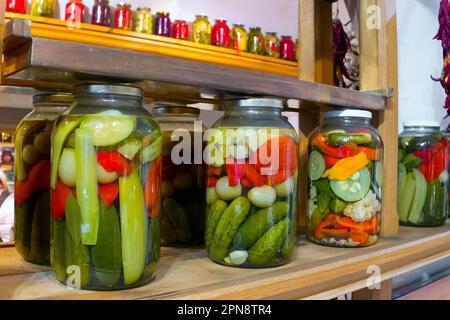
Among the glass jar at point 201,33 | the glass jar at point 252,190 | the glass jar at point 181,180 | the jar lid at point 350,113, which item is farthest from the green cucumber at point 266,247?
the glass jar at point 201,33

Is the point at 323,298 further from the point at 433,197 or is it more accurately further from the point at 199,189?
the point at 433,197

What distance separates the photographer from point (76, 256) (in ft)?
1.61

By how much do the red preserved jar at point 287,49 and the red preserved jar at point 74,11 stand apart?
37.6 inches

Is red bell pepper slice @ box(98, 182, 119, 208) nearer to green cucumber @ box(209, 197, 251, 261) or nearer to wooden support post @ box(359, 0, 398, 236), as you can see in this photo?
green cucumber @ box(209, 197, 251, 261)

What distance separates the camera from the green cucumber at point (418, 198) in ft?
3.00

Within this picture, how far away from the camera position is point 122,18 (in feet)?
6.03

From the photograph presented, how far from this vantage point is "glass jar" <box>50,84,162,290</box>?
1.58 ft

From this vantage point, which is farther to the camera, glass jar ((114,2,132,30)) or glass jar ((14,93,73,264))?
glass jar ((114,2,132,30))

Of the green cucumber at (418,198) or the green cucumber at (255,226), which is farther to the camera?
the green cucumber at (418,198)

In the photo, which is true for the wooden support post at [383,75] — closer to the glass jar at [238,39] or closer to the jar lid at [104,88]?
the jar lid at [104,88]

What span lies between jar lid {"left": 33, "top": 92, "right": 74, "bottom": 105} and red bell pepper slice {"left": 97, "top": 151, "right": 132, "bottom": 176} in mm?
155

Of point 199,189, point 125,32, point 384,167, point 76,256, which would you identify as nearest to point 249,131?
point 199,189

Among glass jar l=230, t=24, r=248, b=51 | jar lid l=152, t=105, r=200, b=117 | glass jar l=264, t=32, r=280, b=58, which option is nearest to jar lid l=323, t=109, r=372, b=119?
jar lid l=152, t=105, r=200, b=117

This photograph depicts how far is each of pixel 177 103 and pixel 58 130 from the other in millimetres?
281
